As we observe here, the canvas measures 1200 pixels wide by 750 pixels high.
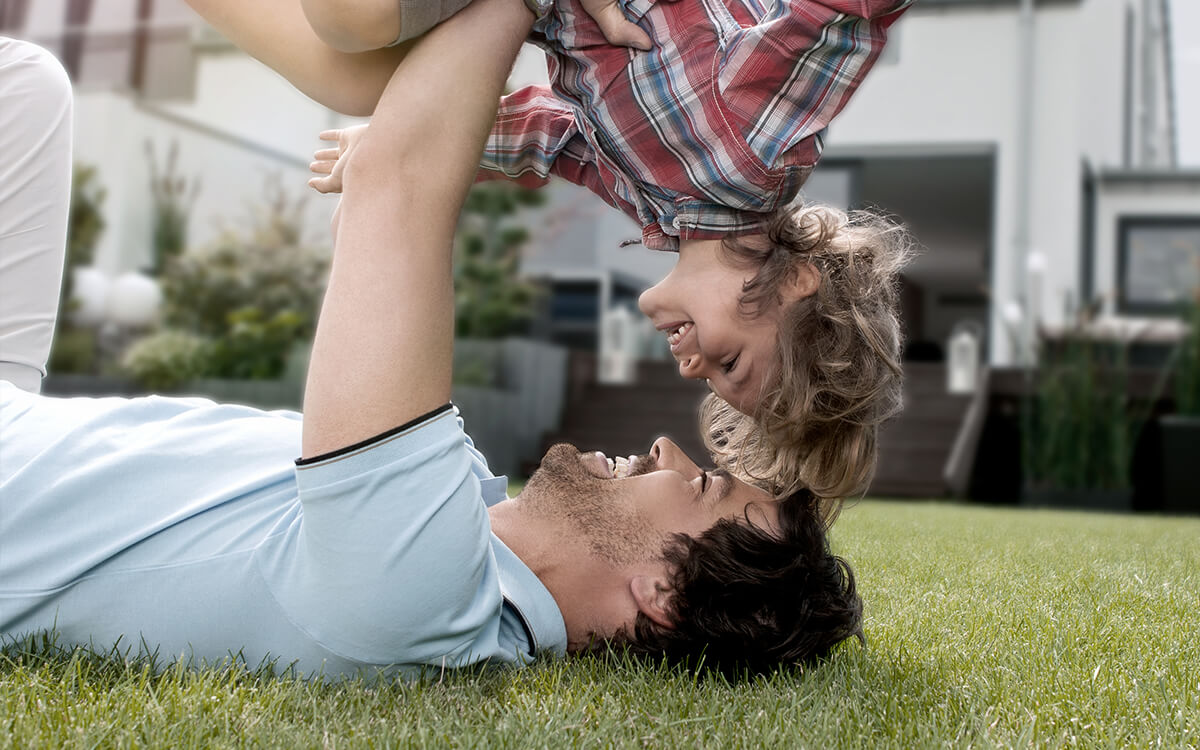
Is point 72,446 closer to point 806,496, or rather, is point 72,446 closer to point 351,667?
point 351,667

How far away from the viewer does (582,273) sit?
35.8 ft

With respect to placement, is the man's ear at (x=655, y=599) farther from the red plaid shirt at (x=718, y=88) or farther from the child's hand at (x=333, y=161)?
the child's hand at (x=333, y=161)

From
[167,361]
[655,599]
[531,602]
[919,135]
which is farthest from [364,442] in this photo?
[919,135]

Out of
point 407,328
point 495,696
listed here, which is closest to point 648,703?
point 495,696

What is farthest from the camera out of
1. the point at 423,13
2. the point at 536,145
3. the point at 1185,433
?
the point at 1185,433

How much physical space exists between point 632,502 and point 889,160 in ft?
35.5

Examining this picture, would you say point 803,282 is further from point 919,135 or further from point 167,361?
point 919,135

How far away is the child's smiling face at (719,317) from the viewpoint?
6.58 feet

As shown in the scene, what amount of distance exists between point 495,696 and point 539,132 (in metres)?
1.07

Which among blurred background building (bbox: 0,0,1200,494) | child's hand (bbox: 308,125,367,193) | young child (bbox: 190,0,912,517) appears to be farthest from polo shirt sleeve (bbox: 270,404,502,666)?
blurred background building (bbox: 0,0,1200,494)

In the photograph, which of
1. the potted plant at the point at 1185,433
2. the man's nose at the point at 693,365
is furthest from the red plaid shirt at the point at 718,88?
the potted plant at the point at 1185,433

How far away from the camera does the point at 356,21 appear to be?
64.9 inches

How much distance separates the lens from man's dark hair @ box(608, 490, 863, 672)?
1.78m

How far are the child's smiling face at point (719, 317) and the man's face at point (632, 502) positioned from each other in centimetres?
20
